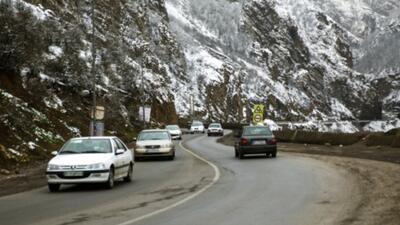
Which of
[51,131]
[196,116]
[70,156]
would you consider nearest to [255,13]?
[196,116]

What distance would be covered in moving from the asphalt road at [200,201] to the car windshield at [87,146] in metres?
1.03

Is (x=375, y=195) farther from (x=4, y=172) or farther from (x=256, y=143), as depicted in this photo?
(x=256, y=143)

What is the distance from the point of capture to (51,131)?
127 feet

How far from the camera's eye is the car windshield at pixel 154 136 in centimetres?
3152

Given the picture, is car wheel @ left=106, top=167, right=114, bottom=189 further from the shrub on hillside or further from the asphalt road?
the shrub on hillside

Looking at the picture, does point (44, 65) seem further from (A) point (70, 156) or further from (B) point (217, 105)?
(B) point (217, 105)

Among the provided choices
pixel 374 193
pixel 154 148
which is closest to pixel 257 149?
pixel 154 148

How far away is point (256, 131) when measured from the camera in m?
30.7

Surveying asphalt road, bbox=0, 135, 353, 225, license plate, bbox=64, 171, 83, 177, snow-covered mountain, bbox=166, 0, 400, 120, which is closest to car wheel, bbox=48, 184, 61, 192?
asphalt road, bbox=0, 135, 353, 225

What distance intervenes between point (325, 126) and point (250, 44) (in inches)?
1512

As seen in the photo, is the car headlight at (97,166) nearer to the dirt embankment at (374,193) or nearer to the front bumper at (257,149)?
the dirt embankment at (374,193)

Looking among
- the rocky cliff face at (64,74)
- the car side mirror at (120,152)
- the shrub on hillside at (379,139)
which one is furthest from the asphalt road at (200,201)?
the shrub on hillside at (379,139)

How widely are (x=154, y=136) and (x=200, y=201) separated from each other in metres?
18.1

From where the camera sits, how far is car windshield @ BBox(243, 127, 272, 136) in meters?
30.3
